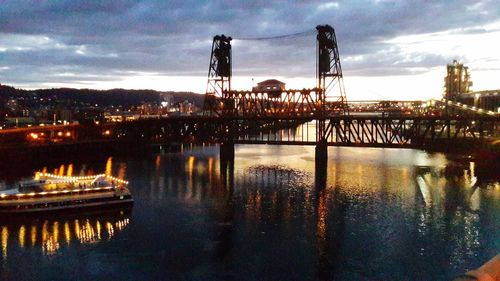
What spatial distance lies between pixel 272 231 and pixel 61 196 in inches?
822

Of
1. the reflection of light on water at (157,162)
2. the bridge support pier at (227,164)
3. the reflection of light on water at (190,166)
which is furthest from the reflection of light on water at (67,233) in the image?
the reflection of light on water at (157,162)

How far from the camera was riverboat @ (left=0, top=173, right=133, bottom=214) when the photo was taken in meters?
44.2

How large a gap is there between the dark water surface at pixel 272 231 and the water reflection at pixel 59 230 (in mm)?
90

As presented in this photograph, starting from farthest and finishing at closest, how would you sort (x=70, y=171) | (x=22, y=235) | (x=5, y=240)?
(x=70, y=171), (x=22, y=235), (x=5, y=240)

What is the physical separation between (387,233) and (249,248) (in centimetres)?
1109

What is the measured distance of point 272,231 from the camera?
3822 centimetres

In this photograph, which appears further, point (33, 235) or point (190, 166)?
point (190, 166)

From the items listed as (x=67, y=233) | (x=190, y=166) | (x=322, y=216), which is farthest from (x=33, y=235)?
(x=190, y=166)

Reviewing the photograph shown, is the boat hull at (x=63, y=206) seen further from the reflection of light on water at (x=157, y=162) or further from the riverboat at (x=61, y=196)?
the reflection of light on water at (x=157, y=162)

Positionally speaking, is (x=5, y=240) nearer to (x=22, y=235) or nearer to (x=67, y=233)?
(x=22, y=235)

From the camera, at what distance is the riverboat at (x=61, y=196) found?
145 feet

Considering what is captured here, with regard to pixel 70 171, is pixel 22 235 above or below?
below

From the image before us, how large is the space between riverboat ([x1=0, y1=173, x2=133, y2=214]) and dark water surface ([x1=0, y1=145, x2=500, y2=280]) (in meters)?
1.92

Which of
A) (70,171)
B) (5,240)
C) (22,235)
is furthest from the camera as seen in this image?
(70,171)
